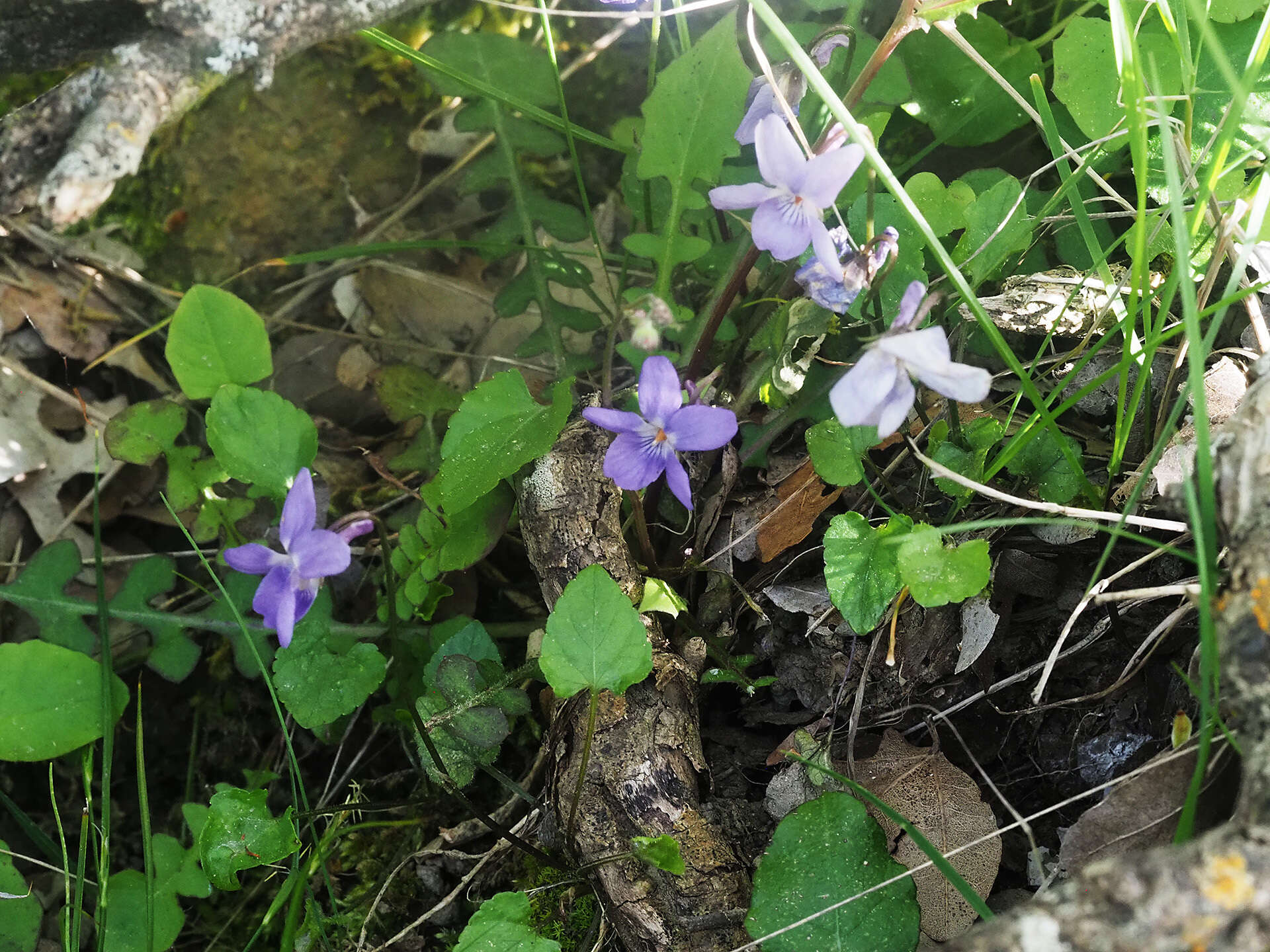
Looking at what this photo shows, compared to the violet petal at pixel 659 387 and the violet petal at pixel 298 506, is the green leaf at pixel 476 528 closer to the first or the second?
the violet petal at pixel 298 506

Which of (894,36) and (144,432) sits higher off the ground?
(894,36)

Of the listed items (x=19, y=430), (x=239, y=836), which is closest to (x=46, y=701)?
(x=239, y=836)

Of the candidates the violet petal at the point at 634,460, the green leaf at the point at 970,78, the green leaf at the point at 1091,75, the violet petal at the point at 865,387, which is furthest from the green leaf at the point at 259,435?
the green leaf at the point at 1091,75

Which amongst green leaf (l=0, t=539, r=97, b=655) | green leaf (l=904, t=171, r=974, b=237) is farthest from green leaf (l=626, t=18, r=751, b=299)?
green leaf (l=0, t=539, r=97, b=655)

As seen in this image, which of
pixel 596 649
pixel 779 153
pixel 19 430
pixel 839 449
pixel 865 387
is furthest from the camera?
pixel 19 430

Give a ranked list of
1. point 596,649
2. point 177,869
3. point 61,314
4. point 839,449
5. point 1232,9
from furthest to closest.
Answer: point 61,314, point 177,869, point 1232,9, point 839,449, point 596,649

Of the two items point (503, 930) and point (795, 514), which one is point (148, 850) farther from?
point (795, 514)

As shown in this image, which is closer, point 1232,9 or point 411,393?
point 1232,9

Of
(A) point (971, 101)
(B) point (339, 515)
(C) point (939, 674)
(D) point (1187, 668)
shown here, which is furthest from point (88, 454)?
(D) point (1187, 668)
